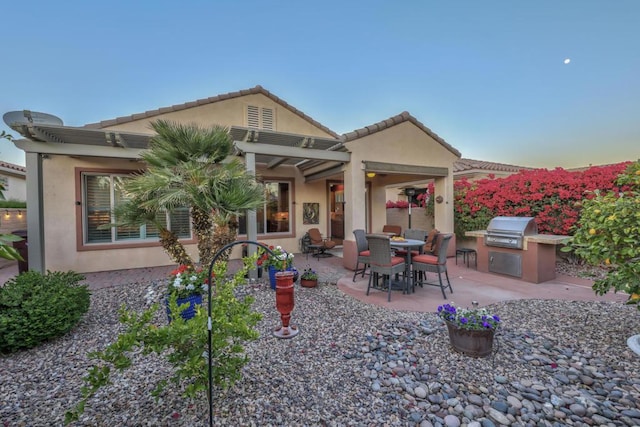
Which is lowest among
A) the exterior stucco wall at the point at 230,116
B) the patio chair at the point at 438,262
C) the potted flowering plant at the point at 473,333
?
the potted flowering plant at the point at 473,333

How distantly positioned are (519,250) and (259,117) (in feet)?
27.8

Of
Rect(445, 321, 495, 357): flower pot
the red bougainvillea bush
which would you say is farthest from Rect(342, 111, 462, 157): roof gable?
Rect(445, 321, 495, 357): flower pot

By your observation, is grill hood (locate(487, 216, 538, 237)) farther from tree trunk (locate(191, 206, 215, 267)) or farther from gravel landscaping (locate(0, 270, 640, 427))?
tree trunk (locate(191, 206, 215, 267))

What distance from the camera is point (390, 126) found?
7.64 m

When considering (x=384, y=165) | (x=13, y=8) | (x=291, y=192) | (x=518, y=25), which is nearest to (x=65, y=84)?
(x=13, y=8)

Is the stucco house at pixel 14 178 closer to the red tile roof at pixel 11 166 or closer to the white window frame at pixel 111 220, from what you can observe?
the red tile roof at pixel 11 166

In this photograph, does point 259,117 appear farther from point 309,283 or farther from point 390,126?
point 309,283

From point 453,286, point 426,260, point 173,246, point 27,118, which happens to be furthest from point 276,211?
point 27,118

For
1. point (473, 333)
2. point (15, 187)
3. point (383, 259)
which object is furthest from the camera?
point (15, 187)

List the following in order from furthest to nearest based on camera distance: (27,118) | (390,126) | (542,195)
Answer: (390,126), (542,195), (27,118)

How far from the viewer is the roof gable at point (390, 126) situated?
7.01 meters

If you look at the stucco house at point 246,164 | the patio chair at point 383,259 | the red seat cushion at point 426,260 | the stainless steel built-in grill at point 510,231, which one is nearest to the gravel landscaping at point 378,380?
the patio chair at point 383,259

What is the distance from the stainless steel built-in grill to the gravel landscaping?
7.70 feet

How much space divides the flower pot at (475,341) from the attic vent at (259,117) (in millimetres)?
8457
